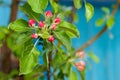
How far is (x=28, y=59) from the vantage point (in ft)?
2.29

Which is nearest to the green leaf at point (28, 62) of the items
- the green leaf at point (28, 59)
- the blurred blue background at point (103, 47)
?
the green leaf at point (28, 59)

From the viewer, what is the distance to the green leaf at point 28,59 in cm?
68

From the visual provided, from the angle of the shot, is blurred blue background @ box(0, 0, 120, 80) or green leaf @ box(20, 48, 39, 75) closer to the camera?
green leaf @ box(20, 48, 39, 75)

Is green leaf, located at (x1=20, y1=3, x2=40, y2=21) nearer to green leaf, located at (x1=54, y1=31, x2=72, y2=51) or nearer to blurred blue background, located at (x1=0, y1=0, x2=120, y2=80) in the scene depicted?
green leaf, located at (x1=54, y1=31, x2=72, y2=51)

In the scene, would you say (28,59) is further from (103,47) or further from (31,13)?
(103,47)

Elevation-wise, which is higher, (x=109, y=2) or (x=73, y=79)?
(x=109, y=2)

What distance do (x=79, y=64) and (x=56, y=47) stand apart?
0.28m

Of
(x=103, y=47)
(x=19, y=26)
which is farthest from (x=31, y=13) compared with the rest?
(x=103, y=47)

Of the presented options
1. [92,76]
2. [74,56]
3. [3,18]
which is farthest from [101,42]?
[74,56]

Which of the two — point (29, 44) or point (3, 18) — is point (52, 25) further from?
point (3, 18)

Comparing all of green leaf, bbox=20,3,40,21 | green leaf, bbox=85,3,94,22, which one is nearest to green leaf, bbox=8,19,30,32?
green leaf, bbox=20,3,40,21

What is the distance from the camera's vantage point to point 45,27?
75 centimetres

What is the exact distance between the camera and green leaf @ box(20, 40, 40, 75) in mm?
684

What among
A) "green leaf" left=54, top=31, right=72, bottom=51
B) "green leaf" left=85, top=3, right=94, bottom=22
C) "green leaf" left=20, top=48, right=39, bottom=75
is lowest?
"green leaf" left=20, top=48, right=39, bottom=75
